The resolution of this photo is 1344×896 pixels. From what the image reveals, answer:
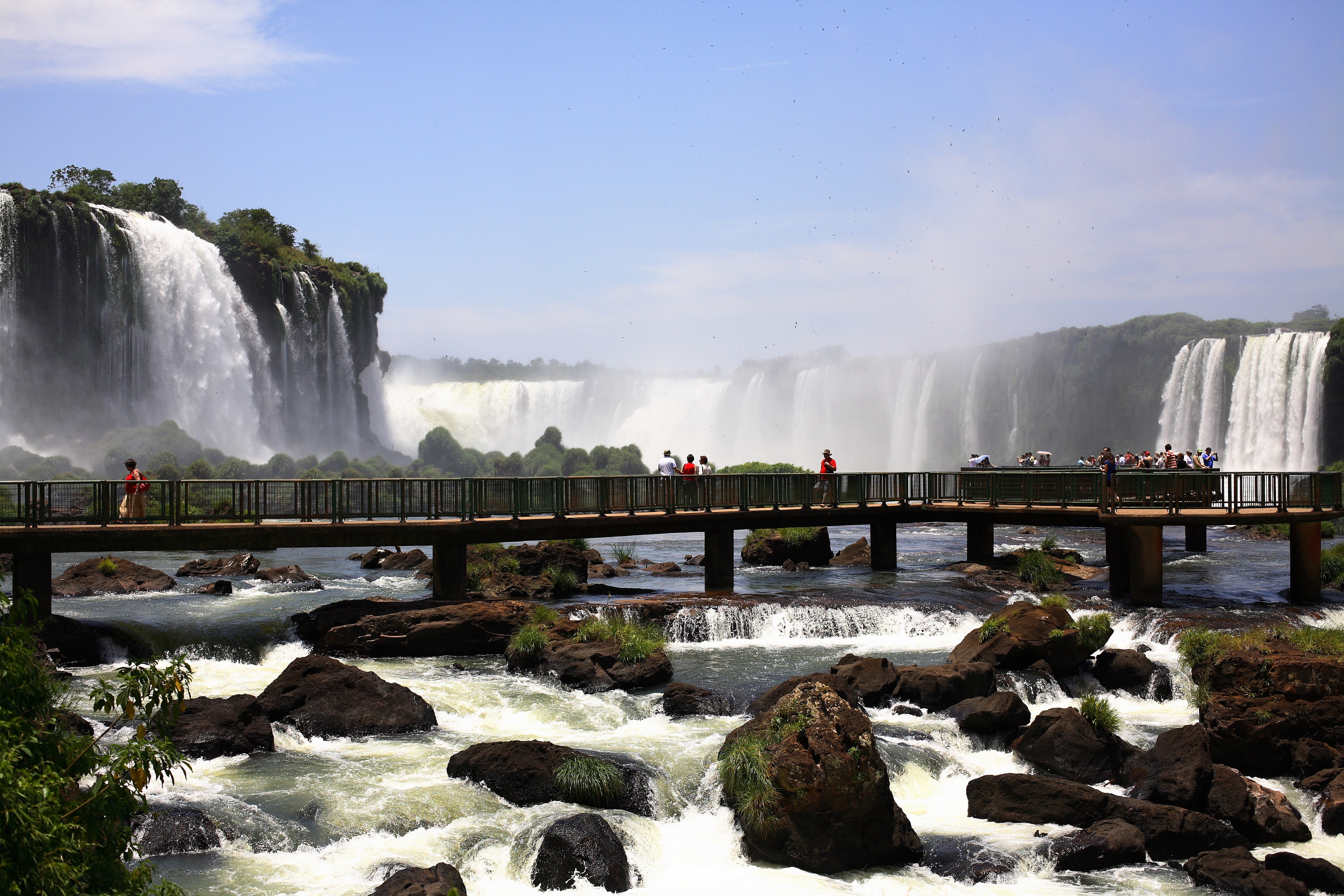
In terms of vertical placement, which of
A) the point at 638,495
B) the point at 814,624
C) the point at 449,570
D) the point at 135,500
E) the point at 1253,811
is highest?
the point at 135,500

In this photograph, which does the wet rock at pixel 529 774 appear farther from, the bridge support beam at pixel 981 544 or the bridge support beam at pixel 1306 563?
the bridge support beam at pixel 981 544

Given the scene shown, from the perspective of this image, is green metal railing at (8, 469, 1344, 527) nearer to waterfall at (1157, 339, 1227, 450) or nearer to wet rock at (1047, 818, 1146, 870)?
wet rock at (1047, 818, 1146, 870)

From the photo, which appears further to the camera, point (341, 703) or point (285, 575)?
point (285, 575)

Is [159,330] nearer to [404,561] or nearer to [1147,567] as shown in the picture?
[404,561]

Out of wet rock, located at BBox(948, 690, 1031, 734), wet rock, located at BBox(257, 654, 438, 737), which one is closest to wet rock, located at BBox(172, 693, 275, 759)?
wet rock, located at BBox(257, 654, 438, 737)

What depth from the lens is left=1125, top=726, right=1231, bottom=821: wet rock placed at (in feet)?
39.5

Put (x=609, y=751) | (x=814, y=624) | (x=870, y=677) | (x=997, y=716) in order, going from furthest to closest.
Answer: (x=814, y=624), (x=870, y=677), (x=997, y=716), (x=609, y=751)

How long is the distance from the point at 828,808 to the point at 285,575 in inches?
867

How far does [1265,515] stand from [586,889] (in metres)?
21.3

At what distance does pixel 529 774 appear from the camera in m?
12.2

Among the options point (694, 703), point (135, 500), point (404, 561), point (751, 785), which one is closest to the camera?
point (751, 785)

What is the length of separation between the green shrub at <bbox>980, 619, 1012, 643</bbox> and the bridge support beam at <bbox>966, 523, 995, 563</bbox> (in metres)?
12.4

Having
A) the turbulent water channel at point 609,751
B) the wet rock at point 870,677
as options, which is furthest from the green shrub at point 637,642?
the wet rock at point 870,677

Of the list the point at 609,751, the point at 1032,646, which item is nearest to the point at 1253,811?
the point at 1032,646
